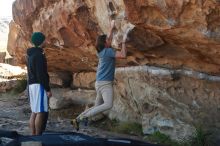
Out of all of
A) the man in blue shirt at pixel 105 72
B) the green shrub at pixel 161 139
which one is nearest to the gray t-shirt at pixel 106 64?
the man in blue shirt at pixel 105 72

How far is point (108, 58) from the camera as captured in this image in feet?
24.5

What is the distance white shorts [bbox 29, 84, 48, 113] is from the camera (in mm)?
6984

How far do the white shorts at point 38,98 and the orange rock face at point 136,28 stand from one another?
1645 millimetres

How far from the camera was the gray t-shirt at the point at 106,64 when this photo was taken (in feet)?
24.4

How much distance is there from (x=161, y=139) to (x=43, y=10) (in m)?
4.33

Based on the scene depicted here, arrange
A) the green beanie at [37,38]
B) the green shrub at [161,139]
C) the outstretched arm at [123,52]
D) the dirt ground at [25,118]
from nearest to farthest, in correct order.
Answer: the green beanie at [37,38], the outstretched arm at [123,52], the green shrub at [161,139], the dirt ground at [25,118]

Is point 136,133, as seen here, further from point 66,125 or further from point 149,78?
point 66,125

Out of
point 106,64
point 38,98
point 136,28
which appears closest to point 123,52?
point 106,64

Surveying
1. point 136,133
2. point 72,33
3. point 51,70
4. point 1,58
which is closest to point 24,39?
point 51,70

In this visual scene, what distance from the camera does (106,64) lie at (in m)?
7.45

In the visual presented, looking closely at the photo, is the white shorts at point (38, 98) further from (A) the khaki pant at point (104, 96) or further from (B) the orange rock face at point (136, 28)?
(B) the orange rock face at point (136, 28)

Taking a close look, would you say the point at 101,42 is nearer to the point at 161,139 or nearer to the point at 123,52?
the point at 123,52

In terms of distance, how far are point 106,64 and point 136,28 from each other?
77cm

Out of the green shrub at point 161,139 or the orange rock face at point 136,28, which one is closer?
the orange rock face at point 136,28
